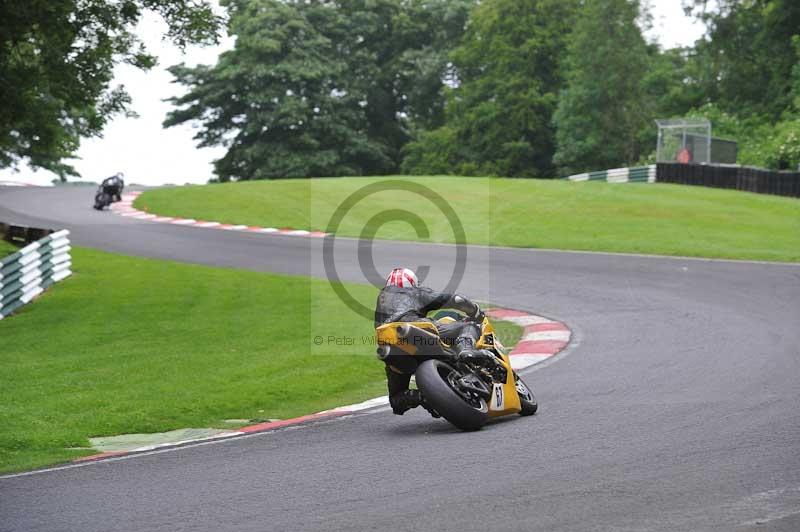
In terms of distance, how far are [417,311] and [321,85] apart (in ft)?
176

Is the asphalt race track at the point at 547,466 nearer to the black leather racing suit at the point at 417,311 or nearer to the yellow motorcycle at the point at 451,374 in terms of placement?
the yellow motorcycle at the point at 451,374

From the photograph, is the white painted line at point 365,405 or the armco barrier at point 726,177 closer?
the white painted line at point 365,405

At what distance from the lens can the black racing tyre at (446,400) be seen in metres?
8.52

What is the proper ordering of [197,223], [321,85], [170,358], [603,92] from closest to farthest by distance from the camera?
[170,358], [197,223], [603,92], [321,85]

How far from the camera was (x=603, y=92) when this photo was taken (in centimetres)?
5919

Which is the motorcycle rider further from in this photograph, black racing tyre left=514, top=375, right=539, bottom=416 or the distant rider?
the distant rider

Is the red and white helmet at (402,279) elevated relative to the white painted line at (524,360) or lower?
elevated

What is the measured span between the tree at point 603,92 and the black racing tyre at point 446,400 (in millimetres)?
50955

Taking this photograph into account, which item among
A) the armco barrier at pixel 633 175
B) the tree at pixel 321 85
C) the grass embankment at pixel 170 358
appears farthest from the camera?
the tree at pixel 321 85

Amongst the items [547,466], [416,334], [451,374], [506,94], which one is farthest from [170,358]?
[506,94]

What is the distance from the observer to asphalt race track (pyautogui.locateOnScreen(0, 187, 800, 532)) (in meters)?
6.11

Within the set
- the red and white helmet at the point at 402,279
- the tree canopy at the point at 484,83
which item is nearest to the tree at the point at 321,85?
the tree canopy at the point at 484,83

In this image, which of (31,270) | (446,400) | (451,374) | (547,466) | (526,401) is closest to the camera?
(547,466)

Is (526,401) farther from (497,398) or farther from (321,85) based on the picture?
(321,85)
